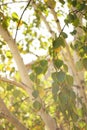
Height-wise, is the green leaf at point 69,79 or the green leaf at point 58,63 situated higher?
the green leaf at point 58,63

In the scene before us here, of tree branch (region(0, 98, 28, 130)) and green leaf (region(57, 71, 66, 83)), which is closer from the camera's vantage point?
green leaf (region(57, 71, 66, 83))

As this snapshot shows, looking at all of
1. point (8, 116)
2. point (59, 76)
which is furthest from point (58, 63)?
point (8, 116)

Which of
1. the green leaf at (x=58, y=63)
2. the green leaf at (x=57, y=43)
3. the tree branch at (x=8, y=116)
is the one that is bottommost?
the tree branch at (x=8, y=116)

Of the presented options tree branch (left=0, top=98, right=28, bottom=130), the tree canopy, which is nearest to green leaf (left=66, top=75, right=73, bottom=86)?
the tree canopy

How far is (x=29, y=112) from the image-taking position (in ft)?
8.89

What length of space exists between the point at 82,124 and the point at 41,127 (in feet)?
1.43

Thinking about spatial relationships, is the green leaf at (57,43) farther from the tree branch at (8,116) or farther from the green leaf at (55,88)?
the tree branch at (8,116)

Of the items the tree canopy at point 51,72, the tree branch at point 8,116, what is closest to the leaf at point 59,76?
the tree canopy at point 51,72

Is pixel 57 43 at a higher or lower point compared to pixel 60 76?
higher

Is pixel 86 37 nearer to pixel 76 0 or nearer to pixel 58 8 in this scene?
pixel 76 0

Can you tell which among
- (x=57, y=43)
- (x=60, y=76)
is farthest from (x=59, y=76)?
(x=57, y=43)

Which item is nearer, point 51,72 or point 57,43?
point 57,43

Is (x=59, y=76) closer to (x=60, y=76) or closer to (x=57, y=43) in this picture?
(x=60, y=76)

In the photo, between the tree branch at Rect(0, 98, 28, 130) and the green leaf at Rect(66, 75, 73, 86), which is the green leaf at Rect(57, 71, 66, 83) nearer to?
the green leaf at Rect(66, 75, 73, 86)
